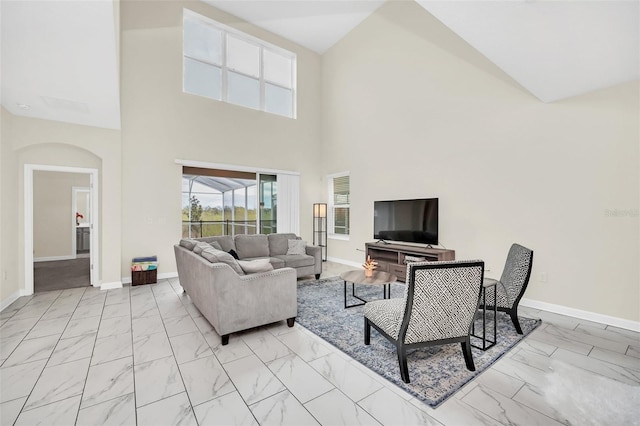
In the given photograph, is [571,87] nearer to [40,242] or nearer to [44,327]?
[44,327]

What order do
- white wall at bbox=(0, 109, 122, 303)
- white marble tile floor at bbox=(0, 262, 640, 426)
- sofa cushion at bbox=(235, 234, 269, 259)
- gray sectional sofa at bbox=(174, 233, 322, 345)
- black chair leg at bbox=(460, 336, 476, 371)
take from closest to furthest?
white marble tile floor at bbox=(0, 262, 640, 426)
black chair leg at bbox=(460, 336, 476, 371)
gray sectional sofa at bbox=(174, 233, 322, 345)
white wall at bbox=(0, 109, 122, 303)
sofa cushion at bbox=(235, 234, 269, 259)

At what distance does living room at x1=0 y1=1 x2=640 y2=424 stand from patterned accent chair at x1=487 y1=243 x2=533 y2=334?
1003 mm

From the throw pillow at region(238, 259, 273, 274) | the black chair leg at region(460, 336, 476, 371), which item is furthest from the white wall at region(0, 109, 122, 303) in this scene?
the black chair leg at region(460, 336, 476, 371)

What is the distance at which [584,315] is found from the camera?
3242mm

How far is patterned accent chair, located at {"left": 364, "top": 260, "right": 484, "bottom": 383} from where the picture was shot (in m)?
1.98

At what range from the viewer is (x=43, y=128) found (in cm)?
403

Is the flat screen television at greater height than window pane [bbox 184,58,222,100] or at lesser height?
lesser

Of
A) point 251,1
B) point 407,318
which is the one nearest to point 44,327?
point 407,318

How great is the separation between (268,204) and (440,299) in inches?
207

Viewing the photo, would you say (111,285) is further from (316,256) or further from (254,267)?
(316,256)

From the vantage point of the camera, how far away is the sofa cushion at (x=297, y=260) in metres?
4.79

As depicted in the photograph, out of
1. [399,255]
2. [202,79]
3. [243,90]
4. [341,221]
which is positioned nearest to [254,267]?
[399,255]

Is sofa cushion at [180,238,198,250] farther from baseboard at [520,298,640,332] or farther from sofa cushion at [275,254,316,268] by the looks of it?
baseboard at [520,298,640,332]

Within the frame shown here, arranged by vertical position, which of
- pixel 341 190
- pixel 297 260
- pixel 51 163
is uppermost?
pixel 51 163
